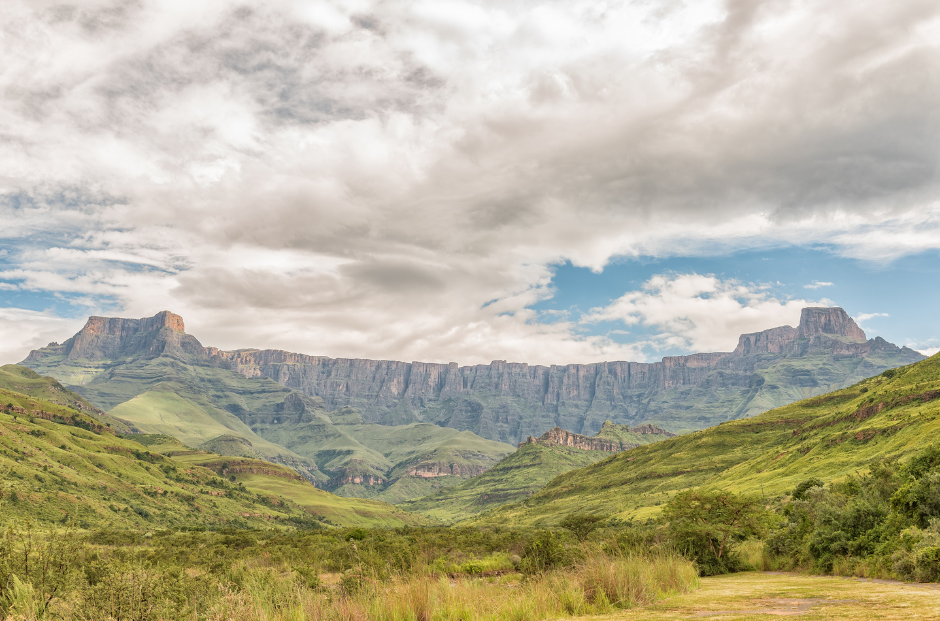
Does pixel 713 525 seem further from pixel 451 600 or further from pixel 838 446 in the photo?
pixel 838 446

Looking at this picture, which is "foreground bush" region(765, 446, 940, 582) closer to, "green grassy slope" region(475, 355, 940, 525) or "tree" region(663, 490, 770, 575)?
"tree" region(663, 490, 770, 575)

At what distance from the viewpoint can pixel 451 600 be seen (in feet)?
36.3

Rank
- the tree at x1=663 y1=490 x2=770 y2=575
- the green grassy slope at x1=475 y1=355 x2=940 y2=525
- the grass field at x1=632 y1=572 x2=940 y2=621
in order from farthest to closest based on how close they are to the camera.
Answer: the green grassy slope at x1=475 y1=355 x2=940 y2=525 → the tree at x1=663 y1=490 x2=770 y2=575 → the grass field at x1=632 y1=572 x2=940 y2=621

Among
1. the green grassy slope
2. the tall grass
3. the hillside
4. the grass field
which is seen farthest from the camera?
the hillside

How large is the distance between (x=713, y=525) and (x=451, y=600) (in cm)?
3097

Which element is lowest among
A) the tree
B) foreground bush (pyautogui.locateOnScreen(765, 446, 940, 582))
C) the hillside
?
the hillside

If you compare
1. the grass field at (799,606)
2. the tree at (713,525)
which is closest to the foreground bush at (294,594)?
the grass field at (799,606)

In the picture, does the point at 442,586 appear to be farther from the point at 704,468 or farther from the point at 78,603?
the point at 704,468

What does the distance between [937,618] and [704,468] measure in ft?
677

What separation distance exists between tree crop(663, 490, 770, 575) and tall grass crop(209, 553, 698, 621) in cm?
2070

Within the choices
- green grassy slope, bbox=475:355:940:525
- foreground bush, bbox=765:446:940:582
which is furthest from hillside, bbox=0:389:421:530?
foreground bush, bbox=765:446:940:582

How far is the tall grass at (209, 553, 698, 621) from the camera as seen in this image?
33.8 ft

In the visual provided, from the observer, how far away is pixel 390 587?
11.8m

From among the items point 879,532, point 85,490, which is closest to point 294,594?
point 879,532
